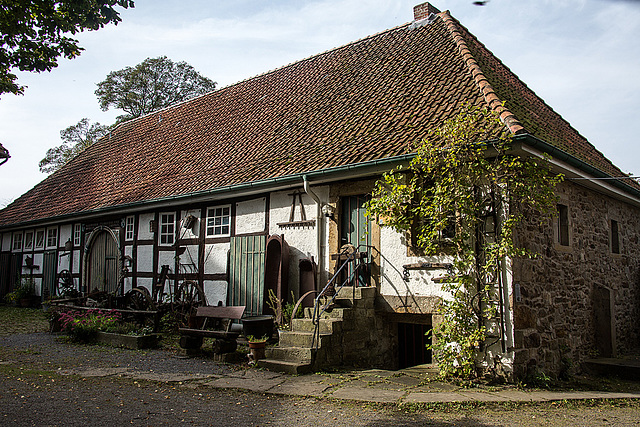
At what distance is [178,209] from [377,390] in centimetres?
769

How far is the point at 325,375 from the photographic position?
7.30m

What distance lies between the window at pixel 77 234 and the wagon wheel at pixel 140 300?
4.28 m

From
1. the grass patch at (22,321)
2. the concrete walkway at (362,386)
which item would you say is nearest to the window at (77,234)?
the grass patch at (22,321)

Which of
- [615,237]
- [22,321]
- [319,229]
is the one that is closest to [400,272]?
[319,229]

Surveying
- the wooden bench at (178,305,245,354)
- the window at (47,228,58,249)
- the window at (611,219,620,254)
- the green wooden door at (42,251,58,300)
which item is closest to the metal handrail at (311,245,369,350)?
the wooden bench at (178,305,245,354)

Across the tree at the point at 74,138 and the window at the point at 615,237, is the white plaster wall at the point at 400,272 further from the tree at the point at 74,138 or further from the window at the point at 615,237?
the tree at the point at 74,138

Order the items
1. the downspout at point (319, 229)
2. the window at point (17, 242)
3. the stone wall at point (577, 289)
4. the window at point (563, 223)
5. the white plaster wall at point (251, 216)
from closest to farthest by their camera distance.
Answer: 1. the stone wall at point (577, 289)
2. the window at point (563, 223)
3. the downspout at point (319, 229)
4. the white plaster wall at point (251, 216)
5. the window at point (17, 242)

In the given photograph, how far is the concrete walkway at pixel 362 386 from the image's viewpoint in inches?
244

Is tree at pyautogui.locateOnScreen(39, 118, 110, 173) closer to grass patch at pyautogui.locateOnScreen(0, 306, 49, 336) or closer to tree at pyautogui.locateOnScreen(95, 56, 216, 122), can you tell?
tree at pyautogui.locateOnScreen(95, 56, 216, 122)

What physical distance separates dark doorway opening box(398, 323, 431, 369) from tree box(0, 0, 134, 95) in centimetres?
663

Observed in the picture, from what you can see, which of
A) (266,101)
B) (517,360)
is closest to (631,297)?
(517,360)

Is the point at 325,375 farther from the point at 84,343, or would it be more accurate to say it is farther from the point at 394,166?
the point at 84,343

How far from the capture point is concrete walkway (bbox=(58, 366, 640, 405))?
6.21m

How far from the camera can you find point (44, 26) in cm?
799
